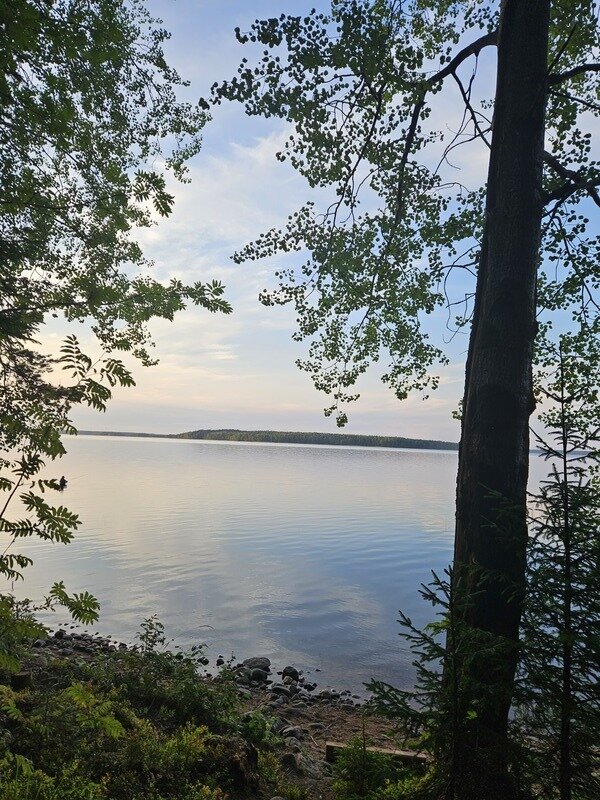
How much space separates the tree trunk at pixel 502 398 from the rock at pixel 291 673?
8727 millimetres

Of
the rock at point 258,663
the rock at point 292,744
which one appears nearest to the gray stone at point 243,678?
the rock at point 258,663

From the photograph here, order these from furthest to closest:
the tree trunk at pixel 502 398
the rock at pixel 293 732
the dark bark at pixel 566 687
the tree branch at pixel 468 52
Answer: the rock at pixel 293 732 → the tree branch at pixel 468 52 → the tree trunk at pixel 502 398 → the dark bark at pixel 566 687

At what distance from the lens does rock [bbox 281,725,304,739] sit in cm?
789

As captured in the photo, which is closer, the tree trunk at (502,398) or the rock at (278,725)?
the tree trunk at (502,398)

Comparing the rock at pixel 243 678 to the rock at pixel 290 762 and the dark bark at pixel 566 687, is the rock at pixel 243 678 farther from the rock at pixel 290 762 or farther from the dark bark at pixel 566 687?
the dark bark at pixel 566 687

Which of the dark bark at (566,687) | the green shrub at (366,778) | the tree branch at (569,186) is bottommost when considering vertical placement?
the green shrub at (366,778)

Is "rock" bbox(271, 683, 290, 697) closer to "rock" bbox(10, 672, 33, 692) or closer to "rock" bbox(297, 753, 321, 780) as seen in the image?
"rock" bbox(297, 753, 321, 780)

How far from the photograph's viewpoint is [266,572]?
68.3ft

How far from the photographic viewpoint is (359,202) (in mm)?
8164

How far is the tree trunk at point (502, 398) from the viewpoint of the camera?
3.91 metres

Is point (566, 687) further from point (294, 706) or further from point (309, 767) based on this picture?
Result: point (294, 706)

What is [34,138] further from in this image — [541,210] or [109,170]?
[541,210]

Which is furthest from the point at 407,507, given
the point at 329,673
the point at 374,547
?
the point at 329,673

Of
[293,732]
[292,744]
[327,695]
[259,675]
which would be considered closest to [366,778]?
[292,744]
